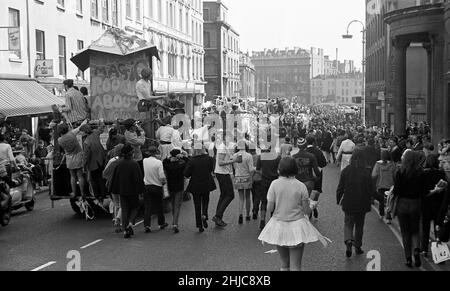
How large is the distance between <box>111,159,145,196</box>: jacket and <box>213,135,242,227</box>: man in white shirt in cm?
189

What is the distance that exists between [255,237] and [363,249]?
213 centimetres

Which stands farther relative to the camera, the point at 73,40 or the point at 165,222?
the point at 73,40

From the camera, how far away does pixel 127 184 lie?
39.1 feet

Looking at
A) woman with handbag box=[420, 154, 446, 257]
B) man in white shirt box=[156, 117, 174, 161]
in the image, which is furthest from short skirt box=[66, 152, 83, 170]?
woman with handbag box=[420, 154, 446, 257]

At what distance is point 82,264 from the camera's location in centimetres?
1009

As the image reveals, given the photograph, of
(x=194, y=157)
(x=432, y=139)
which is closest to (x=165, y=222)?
(x=194, y=157)

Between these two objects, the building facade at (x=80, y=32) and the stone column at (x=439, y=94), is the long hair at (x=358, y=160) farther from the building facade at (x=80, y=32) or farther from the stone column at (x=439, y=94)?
the building facade at (x=80, y=32)

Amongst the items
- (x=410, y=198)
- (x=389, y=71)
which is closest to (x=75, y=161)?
(x=410, y=198)

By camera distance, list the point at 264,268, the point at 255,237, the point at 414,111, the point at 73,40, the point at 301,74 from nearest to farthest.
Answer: the point at 264,268 → the point at 255,237 → the point at 73,40 → the point at 414,111 → the point at 301,74

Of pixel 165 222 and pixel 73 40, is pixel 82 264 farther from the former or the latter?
pixel 73 40

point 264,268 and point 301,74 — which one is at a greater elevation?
point 301,74

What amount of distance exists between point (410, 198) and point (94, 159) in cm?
696

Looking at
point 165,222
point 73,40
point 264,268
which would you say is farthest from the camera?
point 73,40

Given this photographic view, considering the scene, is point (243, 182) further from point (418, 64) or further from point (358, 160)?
point (418, 64)
